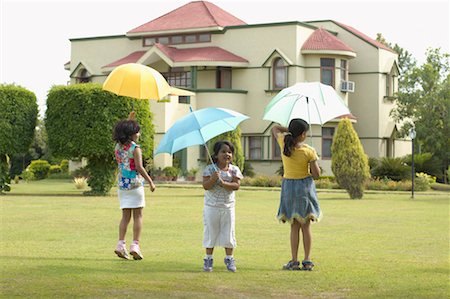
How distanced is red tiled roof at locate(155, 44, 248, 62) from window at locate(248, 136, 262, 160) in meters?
4.27

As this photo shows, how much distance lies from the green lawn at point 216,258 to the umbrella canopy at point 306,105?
1.99m

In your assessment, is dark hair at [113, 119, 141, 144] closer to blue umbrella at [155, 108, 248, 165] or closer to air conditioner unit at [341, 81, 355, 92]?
blue umbrella at [155, 108, 248, 165]

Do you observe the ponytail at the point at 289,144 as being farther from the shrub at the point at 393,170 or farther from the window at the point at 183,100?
the window at the point at 183,100

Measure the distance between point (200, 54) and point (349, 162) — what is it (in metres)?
19.2

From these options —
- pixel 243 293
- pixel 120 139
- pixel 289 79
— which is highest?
pixel 289 79

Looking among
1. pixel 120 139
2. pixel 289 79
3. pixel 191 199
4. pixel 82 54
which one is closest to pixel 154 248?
pixel 120 139

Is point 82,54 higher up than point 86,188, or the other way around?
point 82,54

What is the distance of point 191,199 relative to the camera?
31.4m

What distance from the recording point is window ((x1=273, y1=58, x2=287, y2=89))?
166ft

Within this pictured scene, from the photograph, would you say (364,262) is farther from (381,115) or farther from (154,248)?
(381,115)

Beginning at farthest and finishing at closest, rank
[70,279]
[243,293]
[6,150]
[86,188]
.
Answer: [86,188] → [6,150] → [70,279] → [243,293]

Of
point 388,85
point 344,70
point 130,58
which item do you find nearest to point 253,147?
point 344,70

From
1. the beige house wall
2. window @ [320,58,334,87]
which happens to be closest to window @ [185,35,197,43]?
the beige house wall

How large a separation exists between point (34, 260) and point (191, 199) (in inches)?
739
